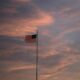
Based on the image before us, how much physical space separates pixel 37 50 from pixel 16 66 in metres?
0.85

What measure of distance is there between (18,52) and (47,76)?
1.22m

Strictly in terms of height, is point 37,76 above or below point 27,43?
below

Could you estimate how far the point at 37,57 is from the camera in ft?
34.7

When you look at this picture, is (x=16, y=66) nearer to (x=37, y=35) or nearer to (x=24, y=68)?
(x=24, y=68)

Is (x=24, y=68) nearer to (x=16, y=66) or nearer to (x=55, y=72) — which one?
(x=16, y=66)

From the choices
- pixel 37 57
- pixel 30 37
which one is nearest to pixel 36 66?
pixel 37 57

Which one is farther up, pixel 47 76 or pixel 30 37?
pixel 30 37

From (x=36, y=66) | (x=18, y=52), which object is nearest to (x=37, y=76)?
(x=36, y=66)

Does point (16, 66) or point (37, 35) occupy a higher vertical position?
point (37, 35)

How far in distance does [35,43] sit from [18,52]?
616 millimetres

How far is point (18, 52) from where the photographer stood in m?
10.5

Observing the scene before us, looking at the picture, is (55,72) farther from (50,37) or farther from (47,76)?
(50,37)

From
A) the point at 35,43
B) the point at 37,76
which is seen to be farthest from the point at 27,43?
the point at 37,76

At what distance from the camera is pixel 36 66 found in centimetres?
1047
